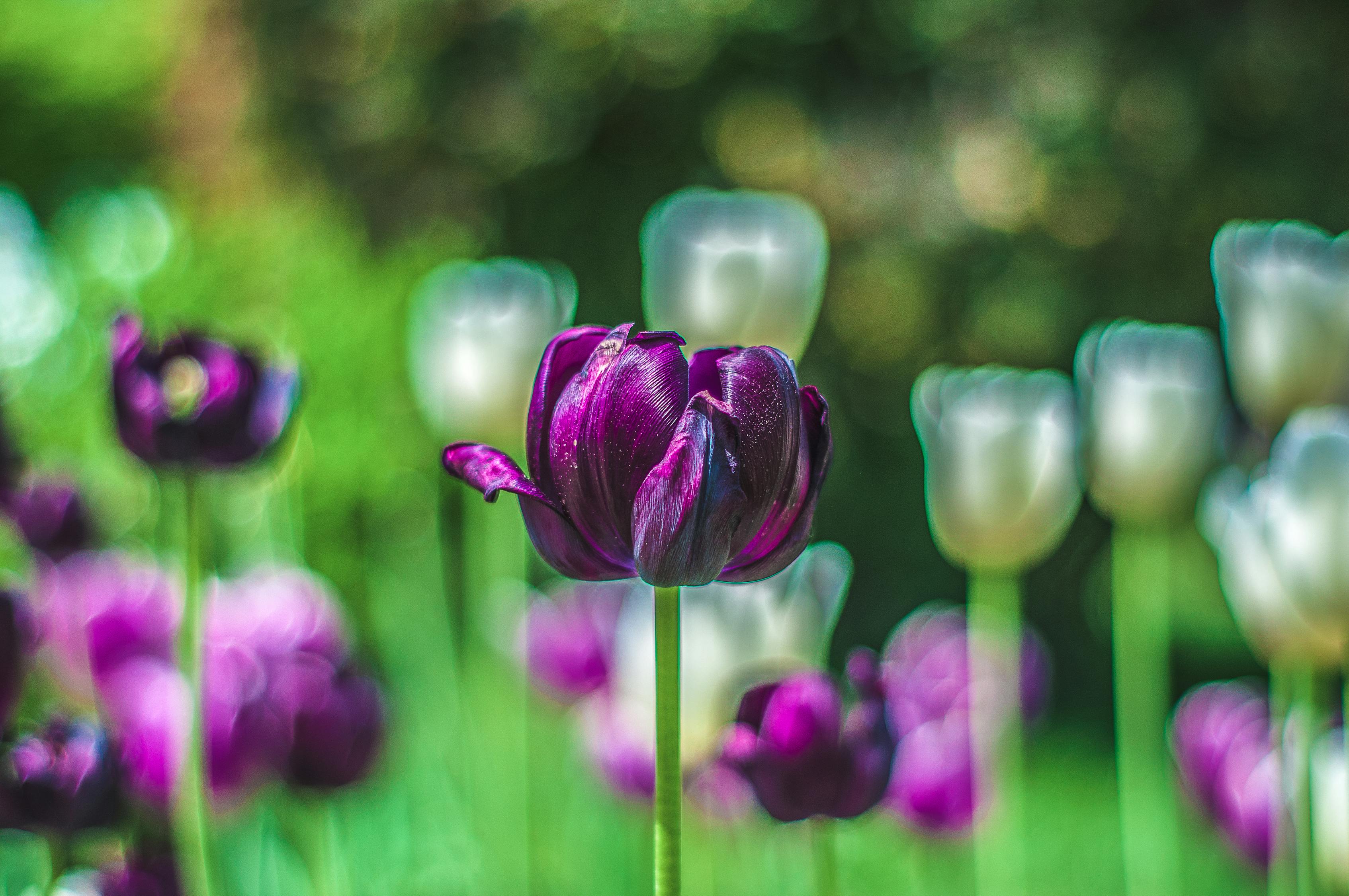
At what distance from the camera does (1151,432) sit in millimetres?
959

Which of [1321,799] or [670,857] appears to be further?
[1321,799]

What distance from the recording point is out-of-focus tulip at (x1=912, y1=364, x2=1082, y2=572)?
93cm

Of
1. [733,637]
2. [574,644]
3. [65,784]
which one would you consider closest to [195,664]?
[65,784]

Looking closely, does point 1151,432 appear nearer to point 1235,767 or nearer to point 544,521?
point 1235,767

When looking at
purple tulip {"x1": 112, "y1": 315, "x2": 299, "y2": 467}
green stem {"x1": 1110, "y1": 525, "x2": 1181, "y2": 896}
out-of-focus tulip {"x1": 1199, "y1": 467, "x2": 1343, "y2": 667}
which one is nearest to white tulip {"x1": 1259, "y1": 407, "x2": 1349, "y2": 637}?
out-of-focus tulip {"x1": 1199, "y1": 467, "x2": 1343, "y2": 667}

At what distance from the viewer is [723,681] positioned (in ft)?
2.87

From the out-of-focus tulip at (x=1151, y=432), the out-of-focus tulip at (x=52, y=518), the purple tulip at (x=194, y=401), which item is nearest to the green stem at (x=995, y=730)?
the out-of-focus tulip at (x=1151, y=432)

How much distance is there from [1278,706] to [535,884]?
790 millimetres

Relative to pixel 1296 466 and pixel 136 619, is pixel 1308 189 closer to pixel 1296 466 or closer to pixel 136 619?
pixel 1296 466

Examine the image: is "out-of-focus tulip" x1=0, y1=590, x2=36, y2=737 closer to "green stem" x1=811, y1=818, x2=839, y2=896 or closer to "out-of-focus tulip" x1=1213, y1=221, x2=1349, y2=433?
"green stem" x1=811, y1=818, x2=839, y2=896

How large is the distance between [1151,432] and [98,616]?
0.87m

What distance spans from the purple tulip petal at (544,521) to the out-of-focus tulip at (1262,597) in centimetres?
46

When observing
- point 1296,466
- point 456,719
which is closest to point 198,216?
point 456,719

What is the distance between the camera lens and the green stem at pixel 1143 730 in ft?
3.43
